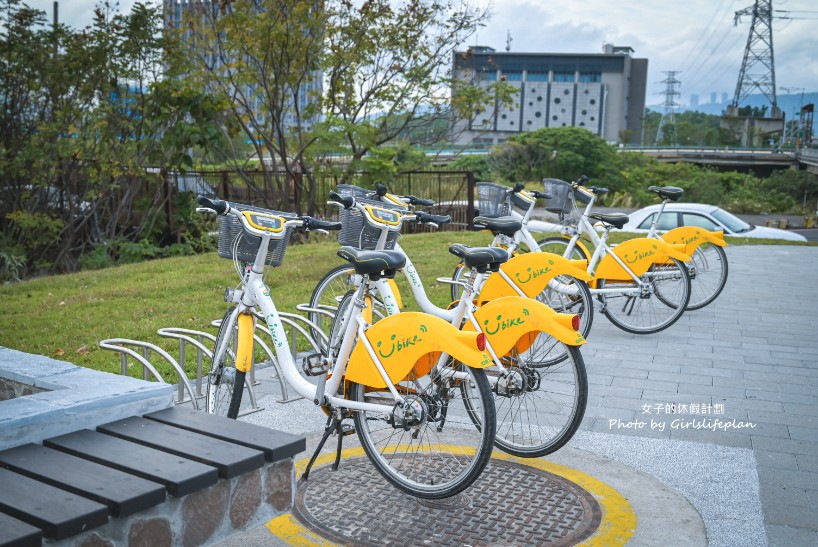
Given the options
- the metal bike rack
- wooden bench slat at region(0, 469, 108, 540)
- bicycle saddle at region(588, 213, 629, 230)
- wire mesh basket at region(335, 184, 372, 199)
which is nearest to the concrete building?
bicycle saddle at region(588, 213, 629, 230)

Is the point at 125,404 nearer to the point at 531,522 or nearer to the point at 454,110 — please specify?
the point at 531,522

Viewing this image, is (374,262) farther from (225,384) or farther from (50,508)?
(50,508)

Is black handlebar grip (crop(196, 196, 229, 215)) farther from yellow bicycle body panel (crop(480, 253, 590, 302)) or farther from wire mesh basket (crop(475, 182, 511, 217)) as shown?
wire mesh basket (crop(475, 182, 511, 217))

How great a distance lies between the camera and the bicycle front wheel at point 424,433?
3889 mm

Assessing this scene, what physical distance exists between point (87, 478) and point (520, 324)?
2.40 metres

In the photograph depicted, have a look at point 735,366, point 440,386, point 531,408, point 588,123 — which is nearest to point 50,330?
point 531,408

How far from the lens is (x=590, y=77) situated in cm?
12988

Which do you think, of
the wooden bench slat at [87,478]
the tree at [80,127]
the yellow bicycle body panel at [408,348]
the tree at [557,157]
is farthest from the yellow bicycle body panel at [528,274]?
the tree at [557,157]

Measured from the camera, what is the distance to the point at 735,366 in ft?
23.4

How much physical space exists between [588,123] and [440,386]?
5222 inches

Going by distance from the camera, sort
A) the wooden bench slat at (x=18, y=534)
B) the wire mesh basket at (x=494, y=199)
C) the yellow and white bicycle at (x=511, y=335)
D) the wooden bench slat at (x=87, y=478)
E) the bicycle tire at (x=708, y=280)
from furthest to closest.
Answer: the bicycle tire at (x=708, y=280)
the wire mesh basket at (x=494, y=199)
the yellow and white bicycle at (x=511, y=335)
the wooden bench slat at (x=87, y=478)
the wooden bench slat at (x=18, y=534)

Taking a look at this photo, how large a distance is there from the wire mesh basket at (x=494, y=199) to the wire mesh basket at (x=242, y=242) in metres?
3.25

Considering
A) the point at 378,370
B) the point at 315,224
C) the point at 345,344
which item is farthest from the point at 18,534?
the point at 315,224

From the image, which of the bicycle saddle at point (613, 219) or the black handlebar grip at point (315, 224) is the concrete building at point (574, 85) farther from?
the black handlebar grip at point (315, 224)
